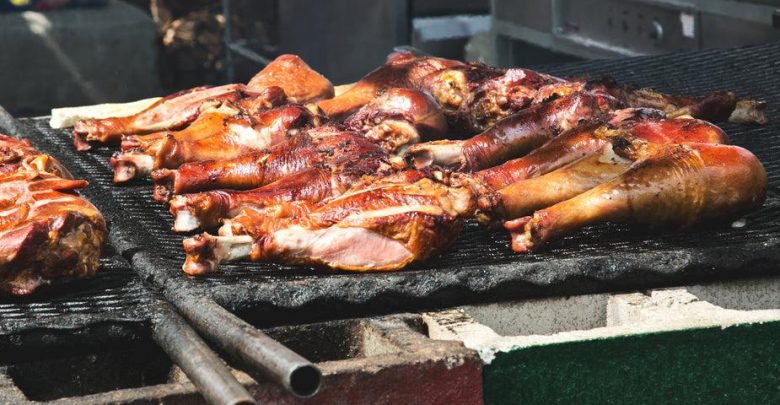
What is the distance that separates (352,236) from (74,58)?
11019 mm

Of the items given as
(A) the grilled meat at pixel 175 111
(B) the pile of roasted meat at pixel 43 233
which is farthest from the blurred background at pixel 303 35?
(B) the pile of roasted meat at pixel 43 233

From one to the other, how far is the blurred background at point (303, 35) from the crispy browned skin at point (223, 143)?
14.8ft

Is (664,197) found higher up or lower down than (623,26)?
higher up

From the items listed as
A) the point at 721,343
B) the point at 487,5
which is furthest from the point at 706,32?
the point at 721,343

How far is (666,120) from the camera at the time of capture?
5016 millimetres

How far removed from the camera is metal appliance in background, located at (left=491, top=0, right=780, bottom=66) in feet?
28.9

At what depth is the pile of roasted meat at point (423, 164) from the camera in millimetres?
4238

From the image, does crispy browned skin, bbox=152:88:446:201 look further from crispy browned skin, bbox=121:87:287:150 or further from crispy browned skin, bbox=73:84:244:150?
crispy browned skin, bbox=73:84:244:150

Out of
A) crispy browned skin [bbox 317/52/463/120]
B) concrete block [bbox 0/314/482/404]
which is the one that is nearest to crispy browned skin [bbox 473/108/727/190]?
concrete block [bbox 0/314/482/404]

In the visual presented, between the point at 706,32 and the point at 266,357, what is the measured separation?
7.02 m

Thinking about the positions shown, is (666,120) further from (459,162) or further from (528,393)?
(528,393)

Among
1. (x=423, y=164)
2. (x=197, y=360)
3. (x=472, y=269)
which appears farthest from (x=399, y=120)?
(x=197, y=360)

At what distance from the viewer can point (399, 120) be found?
5.37 meters

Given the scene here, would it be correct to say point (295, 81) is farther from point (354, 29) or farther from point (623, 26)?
point (354, 29)
